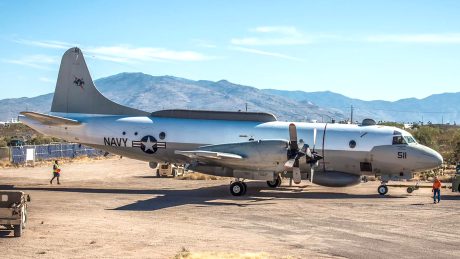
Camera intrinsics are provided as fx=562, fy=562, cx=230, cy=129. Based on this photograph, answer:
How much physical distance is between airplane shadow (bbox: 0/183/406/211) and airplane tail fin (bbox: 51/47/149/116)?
218 inches

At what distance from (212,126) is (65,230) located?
51.6 ft

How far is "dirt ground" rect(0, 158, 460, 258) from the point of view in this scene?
18484mm

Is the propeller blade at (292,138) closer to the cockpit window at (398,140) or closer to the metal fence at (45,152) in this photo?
the cockpit window at (398,140)

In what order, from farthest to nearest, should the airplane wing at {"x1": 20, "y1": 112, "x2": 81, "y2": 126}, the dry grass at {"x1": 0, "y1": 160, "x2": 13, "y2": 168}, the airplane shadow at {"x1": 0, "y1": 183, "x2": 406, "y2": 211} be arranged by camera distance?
the dry grass at {"x1": 0, "y1": 160, "x2": 13, "y2": 168}
the airplane wing at {"x1": 20, "y1": 112, "x2": 81, "y2": 126}
the airplane shadow at {"x1": 0, "y1": 183, "x2": 406, "y2": 211}

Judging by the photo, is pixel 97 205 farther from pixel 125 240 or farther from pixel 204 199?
pixel 125 240

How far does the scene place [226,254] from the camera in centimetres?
1755

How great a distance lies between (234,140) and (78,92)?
1184cm

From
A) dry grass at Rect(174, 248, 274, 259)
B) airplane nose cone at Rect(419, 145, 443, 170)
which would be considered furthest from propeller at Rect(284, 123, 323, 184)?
dry grass at Rect(174, 248, 274, 259)

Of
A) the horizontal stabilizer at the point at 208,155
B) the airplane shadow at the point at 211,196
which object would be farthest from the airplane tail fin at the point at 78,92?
the horizontal stabilizer at the point at 208,155

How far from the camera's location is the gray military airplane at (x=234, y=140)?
3256 centimetres

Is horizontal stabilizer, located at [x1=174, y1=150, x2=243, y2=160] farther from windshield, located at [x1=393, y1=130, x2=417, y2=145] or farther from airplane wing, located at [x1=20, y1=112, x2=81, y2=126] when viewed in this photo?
airplane wing, located at [x1=20, y1=112, x2=81, y2=126]

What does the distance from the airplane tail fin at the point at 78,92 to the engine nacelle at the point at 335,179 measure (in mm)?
12521

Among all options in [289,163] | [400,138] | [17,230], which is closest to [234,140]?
[289,163]

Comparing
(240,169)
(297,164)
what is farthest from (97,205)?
(297,164)
